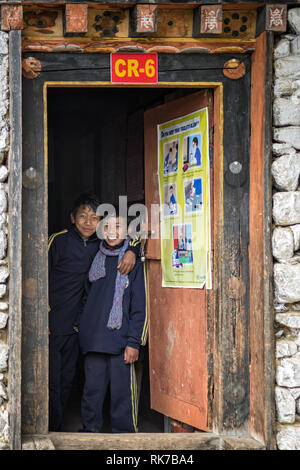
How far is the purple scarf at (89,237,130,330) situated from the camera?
15.8ft

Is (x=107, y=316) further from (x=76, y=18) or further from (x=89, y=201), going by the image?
(x=76, y=18)

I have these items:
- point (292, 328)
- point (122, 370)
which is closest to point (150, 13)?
point (292, 328)

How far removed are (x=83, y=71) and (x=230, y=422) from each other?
241 centimetres

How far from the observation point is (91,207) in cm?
520

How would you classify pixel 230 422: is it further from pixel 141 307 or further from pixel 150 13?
pixel 150 13

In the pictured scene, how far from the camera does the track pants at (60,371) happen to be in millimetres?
4895

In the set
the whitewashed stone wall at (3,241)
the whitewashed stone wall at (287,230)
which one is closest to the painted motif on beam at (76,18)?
the whitewashed stone wall at (3,241)

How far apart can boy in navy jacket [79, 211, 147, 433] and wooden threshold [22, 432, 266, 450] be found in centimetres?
76

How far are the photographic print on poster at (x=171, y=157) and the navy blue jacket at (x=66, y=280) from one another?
3.19 ft

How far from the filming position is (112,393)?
15.7ft

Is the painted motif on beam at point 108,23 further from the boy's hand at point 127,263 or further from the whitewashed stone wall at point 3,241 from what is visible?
the boy's hand at point 127,263

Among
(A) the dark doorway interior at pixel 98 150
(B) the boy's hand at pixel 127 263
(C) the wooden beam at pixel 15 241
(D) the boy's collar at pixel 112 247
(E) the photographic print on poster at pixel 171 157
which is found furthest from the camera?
(A) the dark doorway interior at pixel 98 150

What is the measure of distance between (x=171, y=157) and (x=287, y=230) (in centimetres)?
125

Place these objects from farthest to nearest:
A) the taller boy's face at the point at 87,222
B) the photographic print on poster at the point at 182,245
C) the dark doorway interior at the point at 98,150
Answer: the dark doorway interior at the point at 98,150
the taller boy's face at the point at 87,222
the photographic print on poster at the point at 182,245
